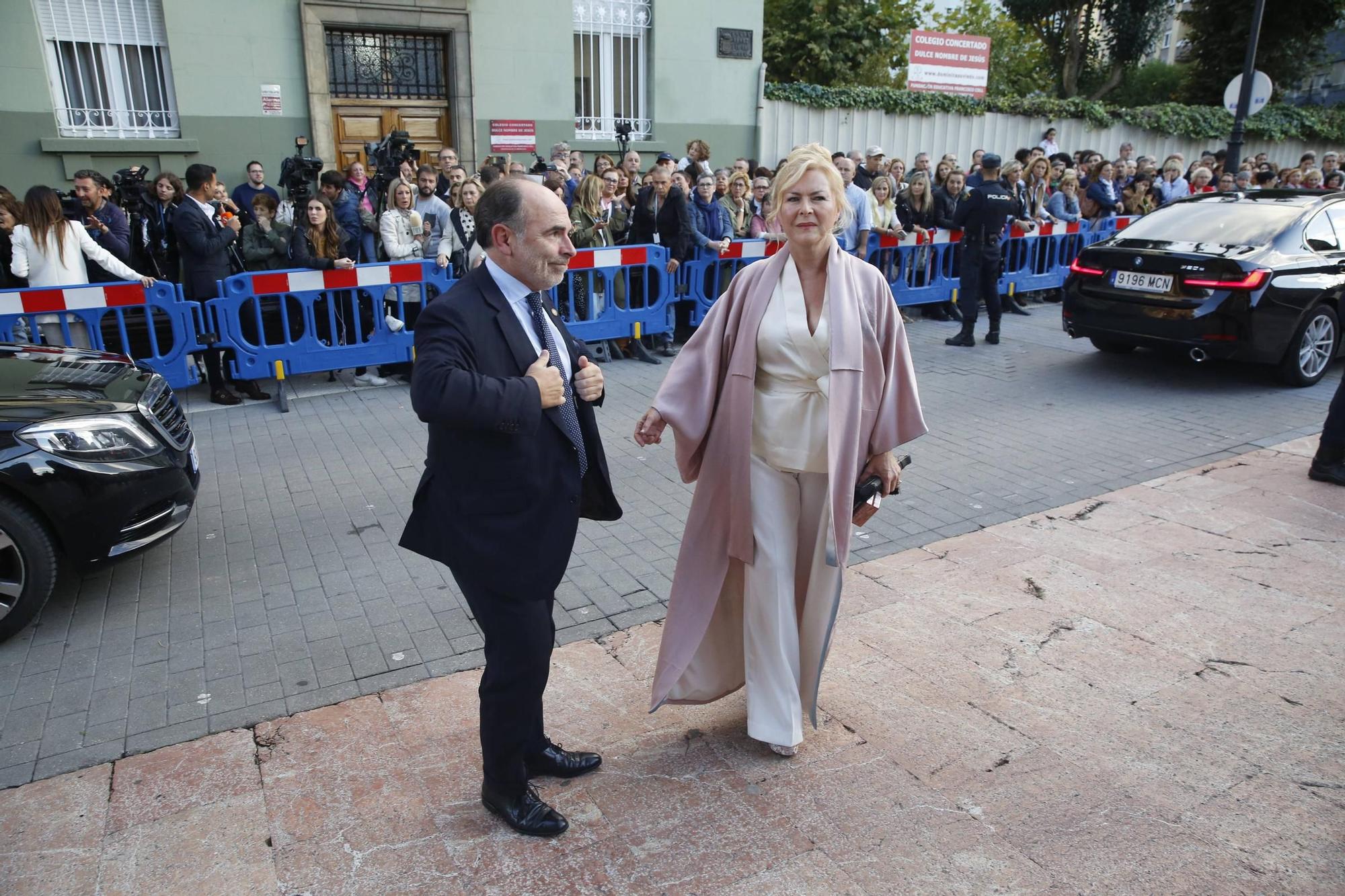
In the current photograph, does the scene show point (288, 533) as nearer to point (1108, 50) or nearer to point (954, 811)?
point (954, 811)

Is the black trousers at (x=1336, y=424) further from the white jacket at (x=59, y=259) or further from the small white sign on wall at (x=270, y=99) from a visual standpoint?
the small white sign on wall at (x=270, y=99)

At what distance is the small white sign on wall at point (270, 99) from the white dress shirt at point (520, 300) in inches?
428

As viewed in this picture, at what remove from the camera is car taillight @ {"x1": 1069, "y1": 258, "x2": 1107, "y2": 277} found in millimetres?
8648

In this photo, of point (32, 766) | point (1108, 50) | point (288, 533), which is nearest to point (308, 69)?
point (288, 533)

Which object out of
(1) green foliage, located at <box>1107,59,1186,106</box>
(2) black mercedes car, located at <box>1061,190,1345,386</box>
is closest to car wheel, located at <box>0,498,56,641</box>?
(2) black mercedes car, located at <box>1061,190,1345,386</box>

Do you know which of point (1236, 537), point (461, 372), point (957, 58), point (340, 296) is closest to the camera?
point (461, 372)

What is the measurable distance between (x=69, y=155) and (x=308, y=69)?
9.51 ft

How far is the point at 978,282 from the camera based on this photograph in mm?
10023

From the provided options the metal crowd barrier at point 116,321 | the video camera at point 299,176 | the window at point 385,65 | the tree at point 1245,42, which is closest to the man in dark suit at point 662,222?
the video camera at point 299,176

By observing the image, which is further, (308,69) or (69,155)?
(308,69)

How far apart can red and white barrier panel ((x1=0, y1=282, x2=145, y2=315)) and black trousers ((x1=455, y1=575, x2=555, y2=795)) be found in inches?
234

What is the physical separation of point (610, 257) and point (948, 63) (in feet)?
39.0

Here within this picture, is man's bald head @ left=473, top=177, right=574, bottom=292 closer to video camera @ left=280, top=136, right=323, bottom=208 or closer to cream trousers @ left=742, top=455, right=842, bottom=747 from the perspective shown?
cream trousers @ left=742, top=455, right=842, bottom=747

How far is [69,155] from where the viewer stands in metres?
10.9
